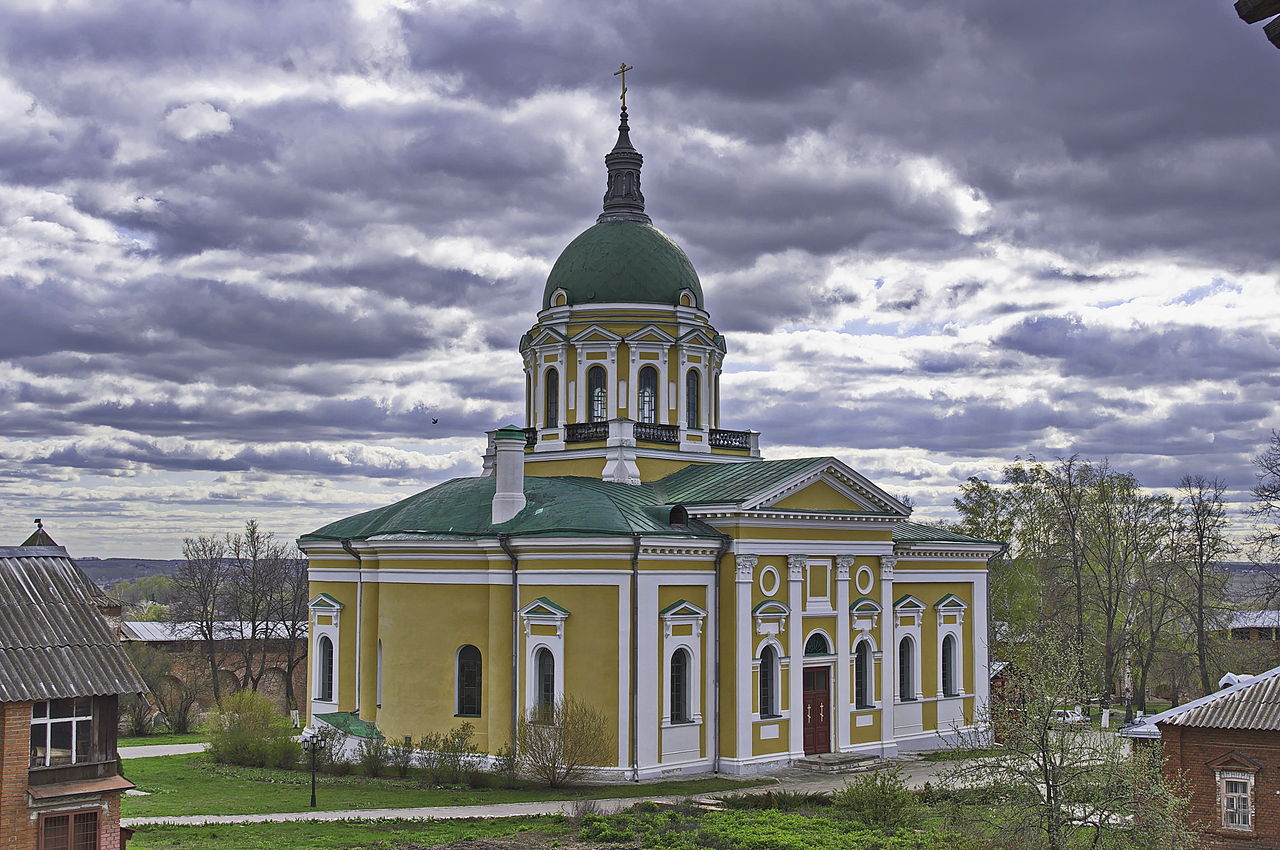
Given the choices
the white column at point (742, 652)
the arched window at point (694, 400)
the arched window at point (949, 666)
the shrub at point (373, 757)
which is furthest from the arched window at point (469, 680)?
the arched window at point (949, 666)

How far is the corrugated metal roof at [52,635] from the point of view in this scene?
1802 centimetres

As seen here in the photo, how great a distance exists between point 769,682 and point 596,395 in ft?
33.8

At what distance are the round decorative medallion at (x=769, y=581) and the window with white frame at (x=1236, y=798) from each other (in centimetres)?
1148

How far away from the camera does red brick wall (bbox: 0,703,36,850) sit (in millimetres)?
17422

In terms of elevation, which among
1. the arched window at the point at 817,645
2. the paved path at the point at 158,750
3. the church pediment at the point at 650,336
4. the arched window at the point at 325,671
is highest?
the church pediment at the point at 650,336

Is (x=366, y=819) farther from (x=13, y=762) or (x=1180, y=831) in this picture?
(x=1180, y=831)

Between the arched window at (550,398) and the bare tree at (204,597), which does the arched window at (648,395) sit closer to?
the arched window at (550,398)

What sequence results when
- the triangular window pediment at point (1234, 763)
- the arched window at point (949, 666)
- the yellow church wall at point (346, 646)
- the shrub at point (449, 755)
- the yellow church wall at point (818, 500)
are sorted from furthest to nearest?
1. the arched window at point (949, 666)
2. the yellow church wall at point (346, 646)
3. the yellow church wall at point (818, 500)
4. the shrub at point (449, 755)
5. the triangular window pediment at point (1234, 763)

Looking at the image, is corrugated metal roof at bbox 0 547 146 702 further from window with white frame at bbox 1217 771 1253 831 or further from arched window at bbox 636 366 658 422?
window with white frame at bbox 1217 771 1253 831

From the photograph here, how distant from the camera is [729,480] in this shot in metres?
33.1

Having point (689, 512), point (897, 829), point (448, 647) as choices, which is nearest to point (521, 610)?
point (448, 647)

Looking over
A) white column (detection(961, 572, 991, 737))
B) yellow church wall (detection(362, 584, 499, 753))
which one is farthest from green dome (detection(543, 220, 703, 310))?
white column (detection(961, 572, 991, 737))

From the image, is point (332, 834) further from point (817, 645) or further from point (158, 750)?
point (158, 750)

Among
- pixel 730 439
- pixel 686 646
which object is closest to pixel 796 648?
pixel 686 646
